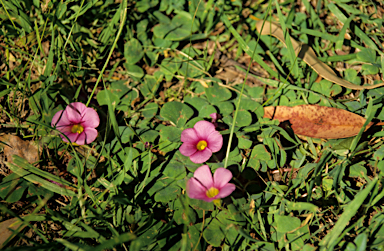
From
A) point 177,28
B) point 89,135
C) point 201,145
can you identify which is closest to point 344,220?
point 201,145

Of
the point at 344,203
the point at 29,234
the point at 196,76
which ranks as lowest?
the point at 29,234

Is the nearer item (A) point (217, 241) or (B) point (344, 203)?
(A) point (217, 241)

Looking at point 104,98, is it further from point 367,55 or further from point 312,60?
point 367,55

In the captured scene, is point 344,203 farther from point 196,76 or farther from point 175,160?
point 196,76

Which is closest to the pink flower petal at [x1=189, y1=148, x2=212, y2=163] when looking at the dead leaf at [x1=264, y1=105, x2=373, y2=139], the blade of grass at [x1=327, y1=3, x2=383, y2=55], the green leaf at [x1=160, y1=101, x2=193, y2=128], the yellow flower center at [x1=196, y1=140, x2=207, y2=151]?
the yellow flower center at [x1=196, y1=140, x2=207, y2=151]

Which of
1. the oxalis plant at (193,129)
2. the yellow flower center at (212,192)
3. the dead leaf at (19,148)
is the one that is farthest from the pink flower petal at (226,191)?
the dead leaf at (19,148)

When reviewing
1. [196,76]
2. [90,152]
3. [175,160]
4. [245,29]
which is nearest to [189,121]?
[175,160]
